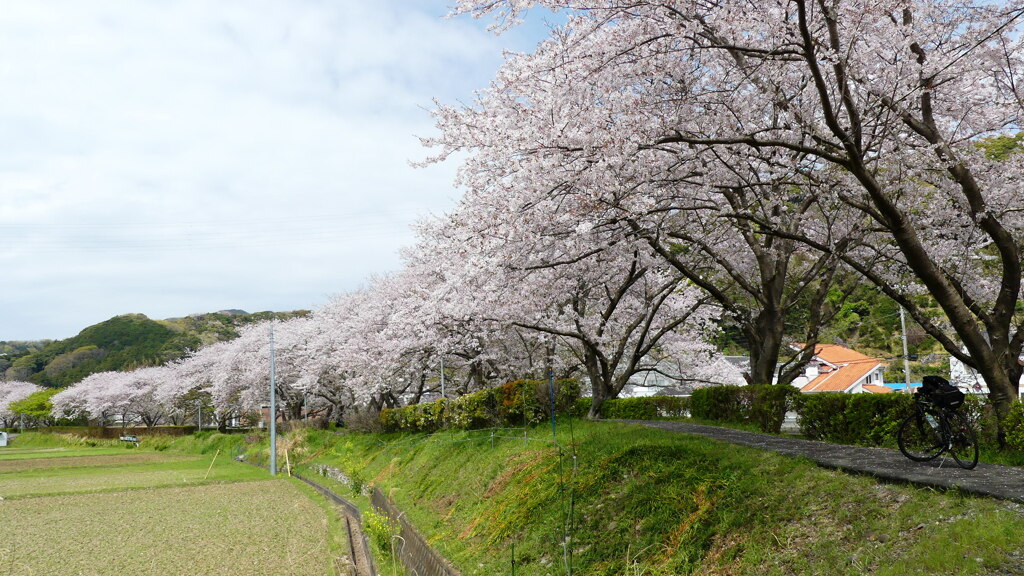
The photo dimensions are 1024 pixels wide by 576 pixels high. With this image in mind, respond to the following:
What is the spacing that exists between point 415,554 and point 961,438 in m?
7.00

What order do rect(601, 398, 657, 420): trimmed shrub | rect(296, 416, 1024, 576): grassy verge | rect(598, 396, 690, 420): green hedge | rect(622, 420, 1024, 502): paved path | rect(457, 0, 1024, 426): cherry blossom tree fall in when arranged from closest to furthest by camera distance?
rect(296, 416, 1024, 576): grassy verge
rect(622, 420, 1024, 502): paved path
rect(457, 0, 1024, 426): cherry blossom tree
rect(598, 396, 690, 420): green hedge
rect(601, 398, 657, 420): trimmed shrub

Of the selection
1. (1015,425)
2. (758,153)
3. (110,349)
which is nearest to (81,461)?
(758,153)

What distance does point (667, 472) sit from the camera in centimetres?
745

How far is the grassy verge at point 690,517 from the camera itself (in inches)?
178

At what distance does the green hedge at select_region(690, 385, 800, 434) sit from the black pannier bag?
3.95 metres

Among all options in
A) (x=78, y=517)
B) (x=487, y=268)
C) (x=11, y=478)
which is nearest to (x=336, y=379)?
(x=11, y=478)

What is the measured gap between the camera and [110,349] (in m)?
104

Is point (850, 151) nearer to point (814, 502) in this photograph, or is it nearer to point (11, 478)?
point (814, 502)

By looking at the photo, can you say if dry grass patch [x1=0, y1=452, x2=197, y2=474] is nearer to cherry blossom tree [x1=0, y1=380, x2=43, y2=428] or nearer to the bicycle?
the bicycle

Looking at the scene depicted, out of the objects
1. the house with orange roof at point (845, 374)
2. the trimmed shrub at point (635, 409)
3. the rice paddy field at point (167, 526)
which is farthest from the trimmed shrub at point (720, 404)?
the house with orange roof at point (845, 374)

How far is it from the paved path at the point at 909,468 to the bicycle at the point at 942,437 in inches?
4.0

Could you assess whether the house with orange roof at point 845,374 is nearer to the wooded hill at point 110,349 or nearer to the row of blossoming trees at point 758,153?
the row of blossoming trees at point 758,153

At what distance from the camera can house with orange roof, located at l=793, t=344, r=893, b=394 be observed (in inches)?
1726

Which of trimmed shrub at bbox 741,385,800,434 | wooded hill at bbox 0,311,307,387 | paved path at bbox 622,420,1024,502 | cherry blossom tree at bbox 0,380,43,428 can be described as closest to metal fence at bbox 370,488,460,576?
paved path at bbox 622,420,1024,502
